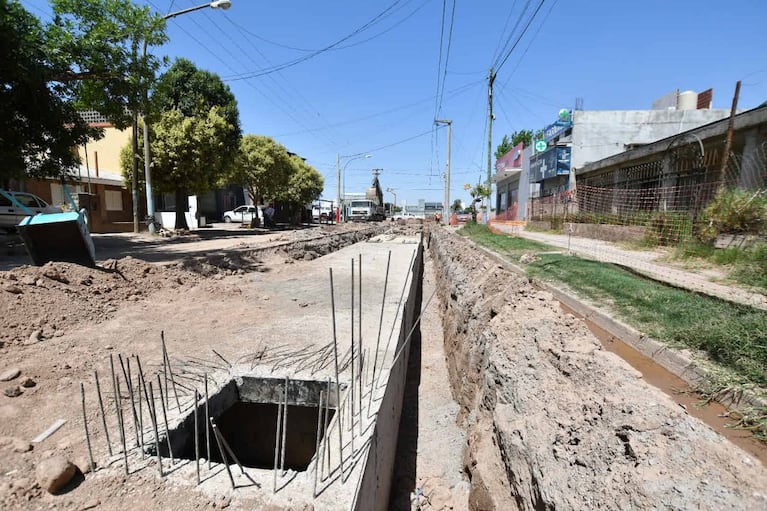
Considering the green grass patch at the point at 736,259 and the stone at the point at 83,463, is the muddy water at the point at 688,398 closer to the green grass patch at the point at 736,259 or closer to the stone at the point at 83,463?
the green grass patch at the point at 736,259

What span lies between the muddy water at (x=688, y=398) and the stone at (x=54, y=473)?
3597mm

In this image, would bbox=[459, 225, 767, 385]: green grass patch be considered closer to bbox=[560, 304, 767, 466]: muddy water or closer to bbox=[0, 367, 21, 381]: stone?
bbox=[560, 304, 767, 466]: muddy water

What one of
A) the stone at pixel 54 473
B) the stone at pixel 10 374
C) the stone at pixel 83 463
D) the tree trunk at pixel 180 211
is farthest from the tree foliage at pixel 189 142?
the stone at pixel 54 473

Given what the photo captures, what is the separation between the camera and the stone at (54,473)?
2.25m

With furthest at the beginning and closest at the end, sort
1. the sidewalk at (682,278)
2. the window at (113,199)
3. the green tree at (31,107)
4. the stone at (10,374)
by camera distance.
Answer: the window at (113,199), the green tree at (31,107), the sidewalk at (682,278), the stone at (10,374)

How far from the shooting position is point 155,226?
17578 millimetres

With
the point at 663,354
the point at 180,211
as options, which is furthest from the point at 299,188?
the point at 663,354

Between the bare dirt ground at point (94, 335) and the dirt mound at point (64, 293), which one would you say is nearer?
the bare dirt ground at point (94, 335)

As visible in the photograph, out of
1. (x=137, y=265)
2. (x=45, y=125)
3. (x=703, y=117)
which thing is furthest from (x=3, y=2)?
(x=703, y=117)

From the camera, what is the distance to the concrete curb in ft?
7.20

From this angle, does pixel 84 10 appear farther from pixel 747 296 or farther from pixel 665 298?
pixel 747 296

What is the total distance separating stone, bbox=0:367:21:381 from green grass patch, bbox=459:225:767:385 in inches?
218

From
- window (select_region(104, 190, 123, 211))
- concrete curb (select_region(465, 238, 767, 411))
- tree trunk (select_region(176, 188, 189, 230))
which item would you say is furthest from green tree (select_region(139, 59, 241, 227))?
concrete curb (select_region(465, 238, 767, 411))

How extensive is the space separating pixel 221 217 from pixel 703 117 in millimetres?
33781
